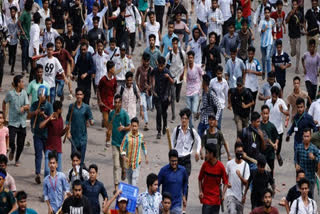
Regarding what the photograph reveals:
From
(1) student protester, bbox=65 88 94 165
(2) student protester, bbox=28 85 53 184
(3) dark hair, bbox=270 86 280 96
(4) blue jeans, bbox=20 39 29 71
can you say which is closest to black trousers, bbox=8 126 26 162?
(2) student protester, bbox=28 85 53 184

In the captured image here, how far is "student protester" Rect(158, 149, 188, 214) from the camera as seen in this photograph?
17.0 meters

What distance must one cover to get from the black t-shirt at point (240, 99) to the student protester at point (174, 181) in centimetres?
449

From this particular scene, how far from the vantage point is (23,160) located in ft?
68.9

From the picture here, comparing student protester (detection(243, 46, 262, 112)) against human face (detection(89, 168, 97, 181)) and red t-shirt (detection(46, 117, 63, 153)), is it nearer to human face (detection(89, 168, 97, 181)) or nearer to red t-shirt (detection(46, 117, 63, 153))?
red t-shirt (detection(46, 117, 63, 153))

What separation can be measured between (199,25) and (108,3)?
2.45 metres

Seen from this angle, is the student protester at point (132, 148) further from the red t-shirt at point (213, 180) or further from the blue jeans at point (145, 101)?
the blue jeans at point (145, 101)

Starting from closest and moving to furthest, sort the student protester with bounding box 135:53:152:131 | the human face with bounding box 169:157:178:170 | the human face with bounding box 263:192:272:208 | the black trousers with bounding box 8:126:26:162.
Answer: the human face with bounding box 263:192:272:208, the human face with bounding box 169:157:178:170, the black trousers with bounding box 8:126:26:162, the student protester with bounding box 135:53:152:131

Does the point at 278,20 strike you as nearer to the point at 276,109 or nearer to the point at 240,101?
the point at 240,101

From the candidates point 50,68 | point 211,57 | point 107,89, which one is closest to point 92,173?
point 107,89

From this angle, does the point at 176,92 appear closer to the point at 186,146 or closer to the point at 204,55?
the point at 204,55

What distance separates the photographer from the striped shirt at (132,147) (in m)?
18.5

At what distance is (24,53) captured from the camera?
25.7 metres

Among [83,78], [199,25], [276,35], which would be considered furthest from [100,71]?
[276,35]

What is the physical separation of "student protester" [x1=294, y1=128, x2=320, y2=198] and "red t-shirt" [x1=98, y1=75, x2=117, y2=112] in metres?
4.62
